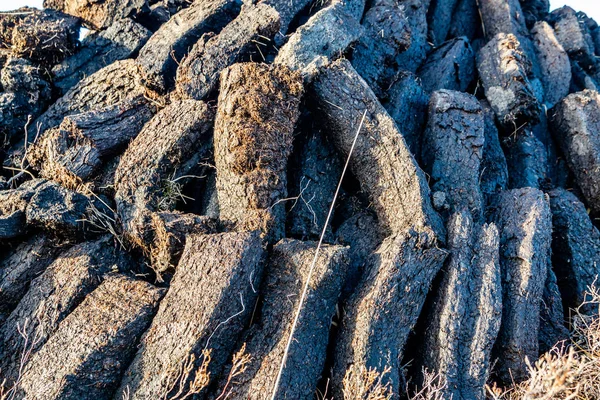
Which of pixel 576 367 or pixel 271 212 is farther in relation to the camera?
pixel 271 212

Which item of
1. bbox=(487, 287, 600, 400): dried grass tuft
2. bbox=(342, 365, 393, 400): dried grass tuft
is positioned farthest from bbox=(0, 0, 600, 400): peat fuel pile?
bbox=(487, 287, 600, 400): dried grass tuft

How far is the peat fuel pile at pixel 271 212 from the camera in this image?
3.46 meters

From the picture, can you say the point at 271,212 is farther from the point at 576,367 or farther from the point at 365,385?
the point at 576,367

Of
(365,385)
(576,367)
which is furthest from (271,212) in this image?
(576,367)

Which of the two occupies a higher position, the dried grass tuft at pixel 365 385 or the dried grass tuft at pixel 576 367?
the dried grass tuft at pixel 365 385

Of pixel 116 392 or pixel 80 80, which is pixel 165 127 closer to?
pixel 80 80

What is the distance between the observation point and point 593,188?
5.54 metres

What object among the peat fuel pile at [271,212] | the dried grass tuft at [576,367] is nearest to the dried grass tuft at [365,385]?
the peat fuel pile at [271,212]

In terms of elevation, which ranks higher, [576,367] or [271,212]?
[271,212]

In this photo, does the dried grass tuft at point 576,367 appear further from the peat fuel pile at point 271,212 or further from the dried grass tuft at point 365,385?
the dried grass tuft at point 365,385

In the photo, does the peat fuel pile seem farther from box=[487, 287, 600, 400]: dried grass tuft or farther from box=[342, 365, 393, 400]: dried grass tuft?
box=[487, 287, 600, 400]: dried grass tuft

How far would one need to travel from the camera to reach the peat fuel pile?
346 cm

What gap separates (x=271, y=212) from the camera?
13.2 ft

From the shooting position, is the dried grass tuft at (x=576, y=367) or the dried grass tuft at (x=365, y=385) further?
the dried grass tuft at (x=365, y=385)
